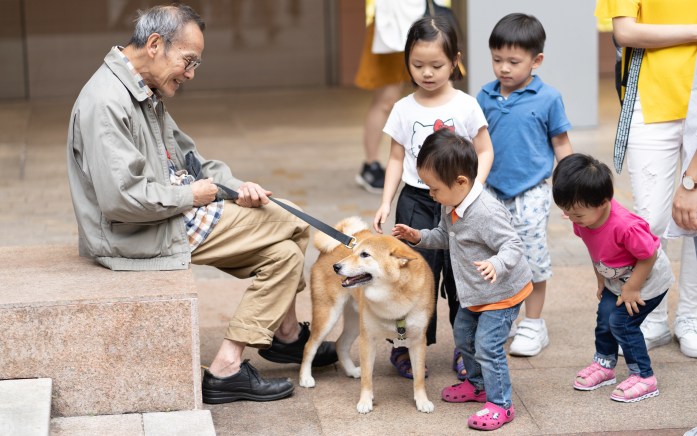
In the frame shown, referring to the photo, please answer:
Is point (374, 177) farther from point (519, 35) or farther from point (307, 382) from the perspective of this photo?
point (307, 382)

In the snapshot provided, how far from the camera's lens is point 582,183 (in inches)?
170

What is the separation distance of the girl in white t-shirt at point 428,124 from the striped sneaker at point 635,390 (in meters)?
0.71

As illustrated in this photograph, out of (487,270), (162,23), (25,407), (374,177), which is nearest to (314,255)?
(374,177)

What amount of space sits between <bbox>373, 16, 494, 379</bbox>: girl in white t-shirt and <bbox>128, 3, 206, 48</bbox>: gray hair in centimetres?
101

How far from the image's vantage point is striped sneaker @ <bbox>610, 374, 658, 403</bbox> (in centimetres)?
464

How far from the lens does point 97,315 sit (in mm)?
4199

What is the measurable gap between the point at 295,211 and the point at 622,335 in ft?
4.95

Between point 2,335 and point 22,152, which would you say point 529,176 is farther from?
point 22,152

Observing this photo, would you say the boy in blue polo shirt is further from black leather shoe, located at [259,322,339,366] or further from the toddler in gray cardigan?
black leather shoe, located at [259,322,339,366]

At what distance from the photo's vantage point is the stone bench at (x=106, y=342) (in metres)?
4.17

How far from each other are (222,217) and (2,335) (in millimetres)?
1043

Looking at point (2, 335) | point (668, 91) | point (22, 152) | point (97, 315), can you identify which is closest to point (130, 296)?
point (97, 315)

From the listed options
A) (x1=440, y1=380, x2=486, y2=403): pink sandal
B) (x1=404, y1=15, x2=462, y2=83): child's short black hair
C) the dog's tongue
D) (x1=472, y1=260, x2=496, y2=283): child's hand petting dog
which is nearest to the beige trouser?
the dog's tongue

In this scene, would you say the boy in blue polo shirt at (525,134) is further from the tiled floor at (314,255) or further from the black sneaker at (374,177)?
the black sneaker at (374,177)
